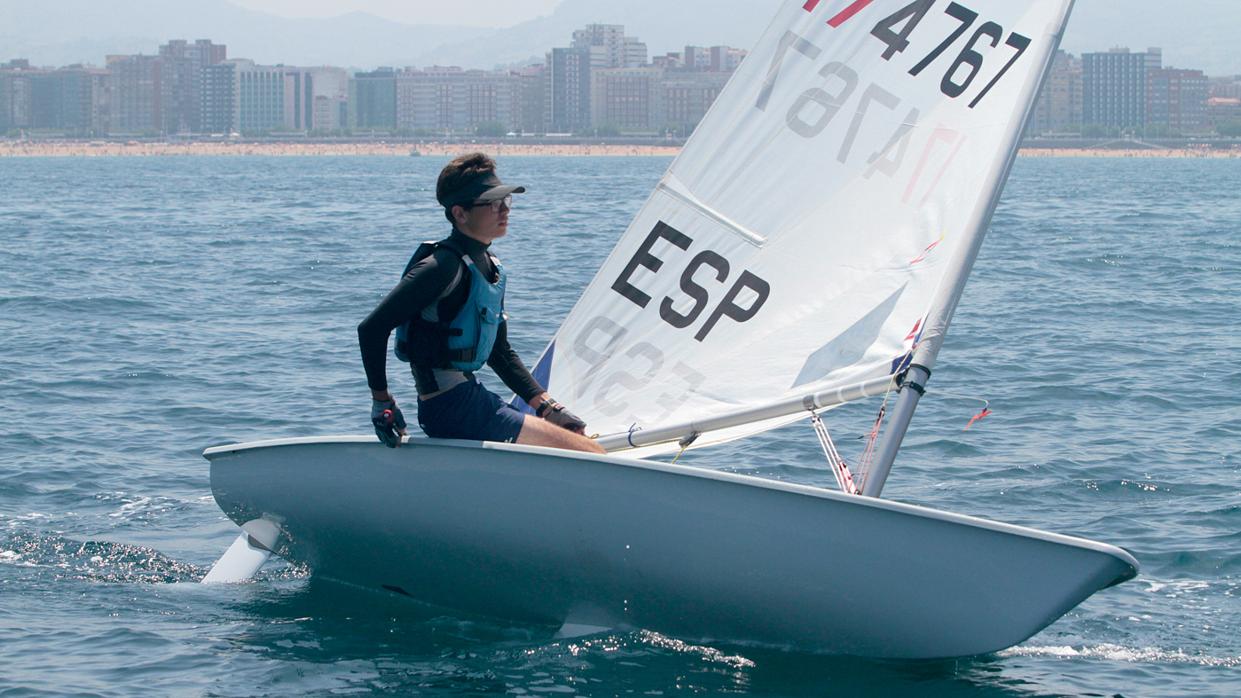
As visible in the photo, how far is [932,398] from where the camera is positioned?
11.1 meters

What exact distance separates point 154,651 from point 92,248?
2041 centimetres

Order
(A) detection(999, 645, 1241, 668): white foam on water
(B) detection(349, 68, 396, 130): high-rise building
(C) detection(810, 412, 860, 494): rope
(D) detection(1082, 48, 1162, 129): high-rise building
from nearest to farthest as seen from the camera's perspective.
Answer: (C) detection(810, 412, 860, 494): rope < (A) detection(999, 645, 1241, 668): white foam on water < (D) detection(1082, 48, 1162, 129): high-rise building < (B) detection(349, 68, 396, 130): high-rise building

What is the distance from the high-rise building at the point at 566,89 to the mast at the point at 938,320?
7185 inches

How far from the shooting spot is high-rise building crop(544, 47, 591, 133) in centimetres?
18712

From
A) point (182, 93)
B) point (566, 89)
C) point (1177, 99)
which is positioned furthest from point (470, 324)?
point (182, 93)

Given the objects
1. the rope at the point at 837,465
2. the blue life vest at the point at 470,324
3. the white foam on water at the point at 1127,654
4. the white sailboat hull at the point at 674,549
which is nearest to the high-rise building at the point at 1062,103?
the white foam on water at the point at 1127,654

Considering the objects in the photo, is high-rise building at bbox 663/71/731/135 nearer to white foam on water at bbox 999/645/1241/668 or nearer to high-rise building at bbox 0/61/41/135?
high-rise building at bbox 0/61/41/135

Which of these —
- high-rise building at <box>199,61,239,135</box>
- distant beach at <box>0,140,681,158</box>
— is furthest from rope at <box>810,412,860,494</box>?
high-rise building at <box>199,61,239,135</box>

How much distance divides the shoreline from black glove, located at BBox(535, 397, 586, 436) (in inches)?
5440

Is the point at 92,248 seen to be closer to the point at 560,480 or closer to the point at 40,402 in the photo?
the point at 40,402

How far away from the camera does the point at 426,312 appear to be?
17.3ft

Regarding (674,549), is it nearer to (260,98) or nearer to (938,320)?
(938,320)

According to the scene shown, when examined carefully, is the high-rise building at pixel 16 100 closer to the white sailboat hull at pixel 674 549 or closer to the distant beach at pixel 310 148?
the distant beach at pixel 310 148

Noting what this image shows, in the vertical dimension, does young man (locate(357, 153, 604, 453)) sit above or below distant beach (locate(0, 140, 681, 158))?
above
